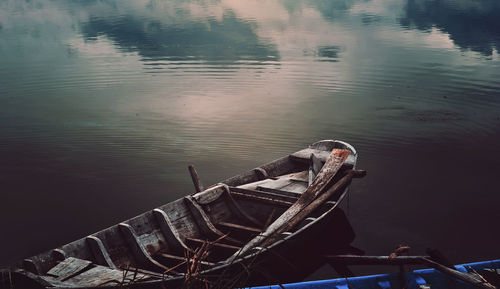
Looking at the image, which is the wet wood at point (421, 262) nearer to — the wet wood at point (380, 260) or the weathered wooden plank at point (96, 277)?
the wet wood at point (380, 260)

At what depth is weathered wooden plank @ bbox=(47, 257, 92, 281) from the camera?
6.43 metres

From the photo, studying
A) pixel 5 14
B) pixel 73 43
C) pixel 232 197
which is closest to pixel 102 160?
pixel 232 197

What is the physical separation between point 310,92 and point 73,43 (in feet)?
68.2

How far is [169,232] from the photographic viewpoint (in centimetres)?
802

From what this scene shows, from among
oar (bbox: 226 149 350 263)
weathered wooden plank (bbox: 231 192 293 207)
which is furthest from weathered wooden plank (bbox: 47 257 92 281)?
weathered wooden plank (bbox: 231 192 293 207)

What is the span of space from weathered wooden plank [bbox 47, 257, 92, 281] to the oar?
202 cm

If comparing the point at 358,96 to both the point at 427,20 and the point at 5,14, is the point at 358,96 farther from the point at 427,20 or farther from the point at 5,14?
the point at 5,14

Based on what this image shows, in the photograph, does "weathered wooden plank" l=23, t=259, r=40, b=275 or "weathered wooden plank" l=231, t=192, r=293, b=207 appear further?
"weathered wooden plank" l=231, t=192, r=293, b=207

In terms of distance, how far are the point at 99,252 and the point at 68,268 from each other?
0.59 meters

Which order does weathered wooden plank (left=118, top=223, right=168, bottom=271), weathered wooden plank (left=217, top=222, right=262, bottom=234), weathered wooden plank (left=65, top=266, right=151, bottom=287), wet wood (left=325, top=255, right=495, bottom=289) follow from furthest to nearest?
weathered wooden plank (left=217, top=222, right=262, bottom=234), weathered wooden plank (left=118, top=223, right=168, bottom=271), weathered wooden plank (left=65, top=266, right=151, bottom=287), wet wood (left=325, top=255, right=495, bottom=289)

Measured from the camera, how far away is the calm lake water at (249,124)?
1078 cm

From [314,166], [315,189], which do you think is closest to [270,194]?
[315,189]

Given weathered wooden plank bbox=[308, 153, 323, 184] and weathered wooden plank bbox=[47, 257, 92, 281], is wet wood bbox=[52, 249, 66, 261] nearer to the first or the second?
weathered wooden plank bbox=[47, 257, 92, 281]

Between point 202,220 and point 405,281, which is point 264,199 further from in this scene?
point 405,281
